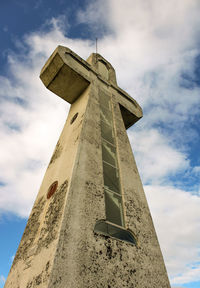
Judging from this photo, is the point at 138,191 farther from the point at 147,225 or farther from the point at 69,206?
the point at 69,206

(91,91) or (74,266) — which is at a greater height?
(91,91)

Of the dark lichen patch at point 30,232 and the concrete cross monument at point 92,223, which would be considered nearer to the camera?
the concrete cross monument at point 92,223

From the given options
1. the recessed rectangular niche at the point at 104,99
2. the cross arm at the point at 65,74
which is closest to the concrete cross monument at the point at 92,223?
the cross arm at the point at 65,74

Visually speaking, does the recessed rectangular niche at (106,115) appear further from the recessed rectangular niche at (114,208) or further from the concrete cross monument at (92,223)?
the recessed rectangular niche at (114,208)

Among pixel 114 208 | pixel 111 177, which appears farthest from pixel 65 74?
pixel 114 208

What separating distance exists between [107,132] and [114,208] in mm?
2474

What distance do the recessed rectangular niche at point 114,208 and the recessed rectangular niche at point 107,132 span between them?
1838 millimetres

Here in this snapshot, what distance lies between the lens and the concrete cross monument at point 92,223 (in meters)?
2.85

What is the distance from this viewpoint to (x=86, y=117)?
5.62 meters

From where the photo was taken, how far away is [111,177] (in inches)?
188

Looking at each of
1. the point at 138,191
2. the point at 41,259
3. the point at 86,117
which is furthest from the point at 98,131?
the point at 41,259

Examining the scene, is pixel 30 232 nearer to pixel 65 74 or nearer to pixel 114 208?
pixel 114 208

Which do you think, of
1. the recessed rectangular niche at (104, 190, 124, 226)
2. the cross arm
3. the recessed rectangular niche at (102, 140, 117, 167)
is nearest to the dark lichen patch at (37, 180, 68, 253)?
the recessed rectangular niche at (104, 190, 124, 226)

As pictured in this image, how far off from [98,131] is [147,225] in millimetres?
2665
